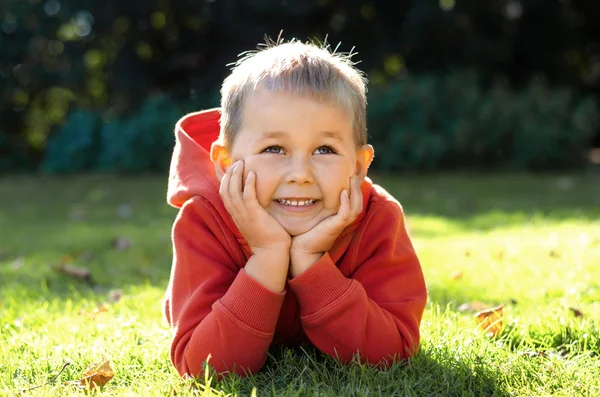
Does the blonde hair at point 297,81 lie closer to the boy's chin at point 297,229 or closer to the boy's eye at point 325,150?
the boy's eye at point 325,150

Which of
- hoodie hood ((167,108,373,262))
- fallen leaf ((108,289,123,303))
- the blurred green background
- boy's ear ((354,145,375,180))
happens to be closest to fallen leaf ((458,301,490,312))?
hoodie hood ((167,108,373,262))

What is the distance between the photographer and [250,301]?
2.42 metres

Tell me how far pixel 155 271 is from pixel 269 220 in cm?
276

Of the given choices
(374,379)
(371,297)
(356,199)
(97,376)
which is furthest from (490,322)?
(97,376)

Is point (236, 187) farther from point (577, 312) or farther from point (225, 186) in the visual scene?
point (577, 312)

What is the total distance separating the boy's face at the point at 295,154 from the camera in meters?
2.44

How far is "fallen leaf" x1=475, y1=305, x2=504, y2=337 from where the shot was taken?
2967mm

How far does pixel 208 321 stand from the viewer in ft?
8.05

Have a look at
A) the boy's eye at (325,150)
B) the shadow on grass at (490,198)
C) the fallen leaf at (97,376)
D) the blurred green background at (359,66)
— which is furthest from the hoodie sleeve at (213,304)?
the blurred green background at (359,66)

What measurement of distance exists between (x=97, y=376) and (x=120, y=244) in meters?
3.71

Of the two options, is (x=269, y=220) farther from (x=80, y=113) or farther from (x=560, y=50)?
(x=560, y=50)

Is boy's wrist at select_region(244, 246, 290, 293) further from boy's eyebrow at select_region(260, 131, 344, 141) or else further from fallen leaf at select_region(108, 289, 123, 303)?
fallen leaf at select_region(108, 289, 123, 303)

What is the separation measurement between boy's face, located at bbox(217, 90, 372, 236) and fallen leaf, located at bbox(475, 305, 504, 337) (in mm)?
907

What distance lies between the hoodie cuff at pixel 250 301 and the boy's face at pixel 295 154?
0.22 m
